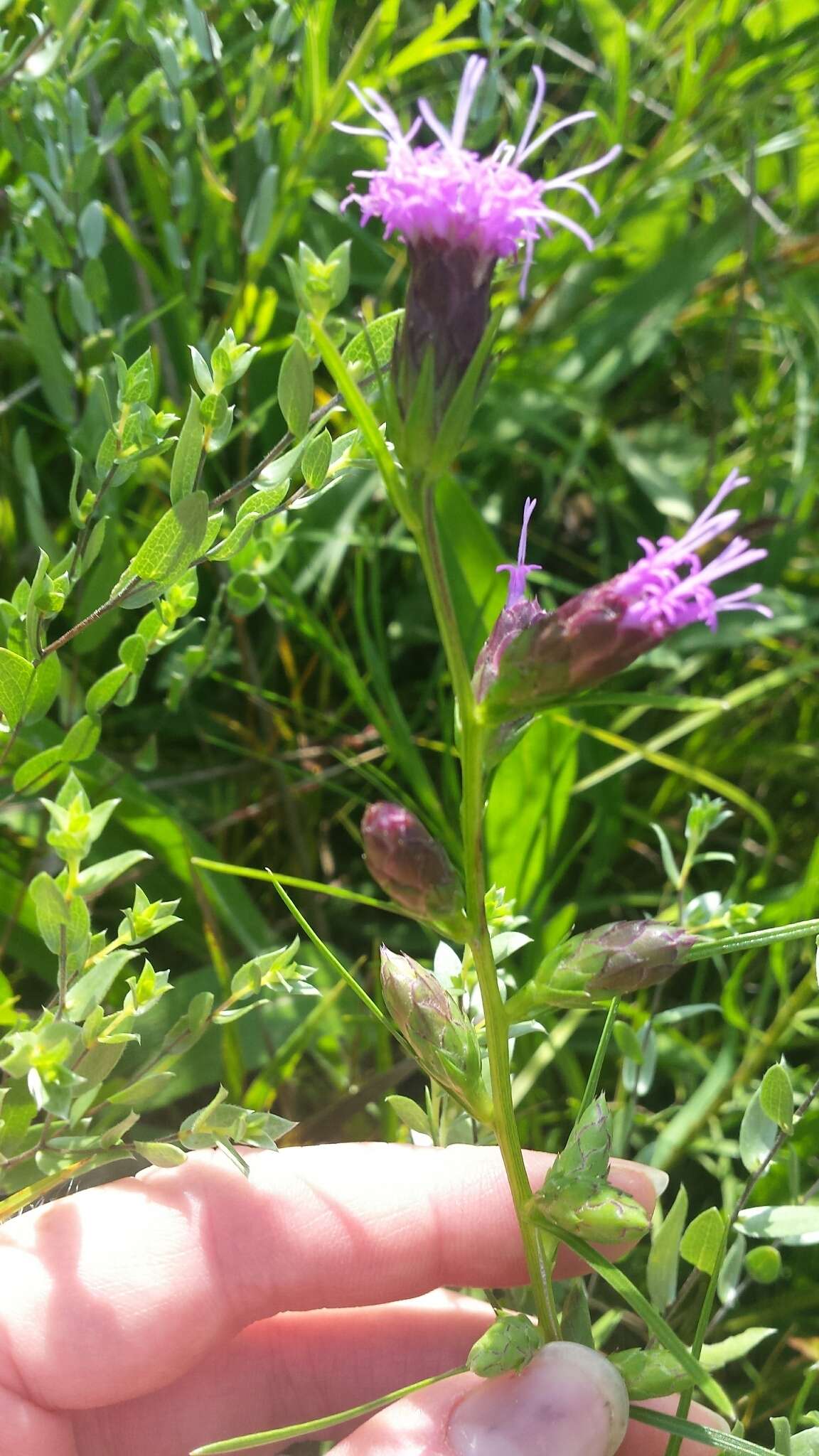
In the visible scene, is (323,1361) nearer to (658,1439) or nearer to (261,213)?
(658,1439)

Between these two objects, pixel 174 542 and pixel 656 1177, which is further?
pixel 656 1177

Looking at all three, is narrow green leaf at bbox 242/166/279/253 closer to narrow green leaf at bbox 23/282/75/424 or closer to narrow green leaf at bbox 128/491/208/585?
narrow green leaf at bbox 23/282/75/424

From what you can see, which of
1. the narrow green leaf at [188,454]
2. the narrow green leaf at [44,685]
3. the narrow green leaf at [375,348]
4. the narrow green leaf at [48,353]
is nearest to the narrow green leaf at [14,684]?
the narrow green leaf at [44,685]

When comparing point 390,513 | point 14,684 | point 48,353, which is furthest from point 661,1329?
point 390,513

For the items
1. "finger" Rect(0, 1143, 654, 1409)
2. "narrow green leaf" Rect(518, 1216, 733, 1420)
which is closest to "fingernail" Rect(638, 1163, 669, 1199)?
"finger" Rect(0, 1143, 654, 1409)

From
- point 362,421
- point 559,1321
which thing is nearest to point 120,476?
point 362,421

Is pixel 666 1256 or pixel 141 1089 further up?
pixel 141 1089

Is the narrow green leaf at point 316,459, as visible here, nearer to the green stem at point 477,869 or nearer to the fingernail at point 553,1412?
the green stem at point 477,869
